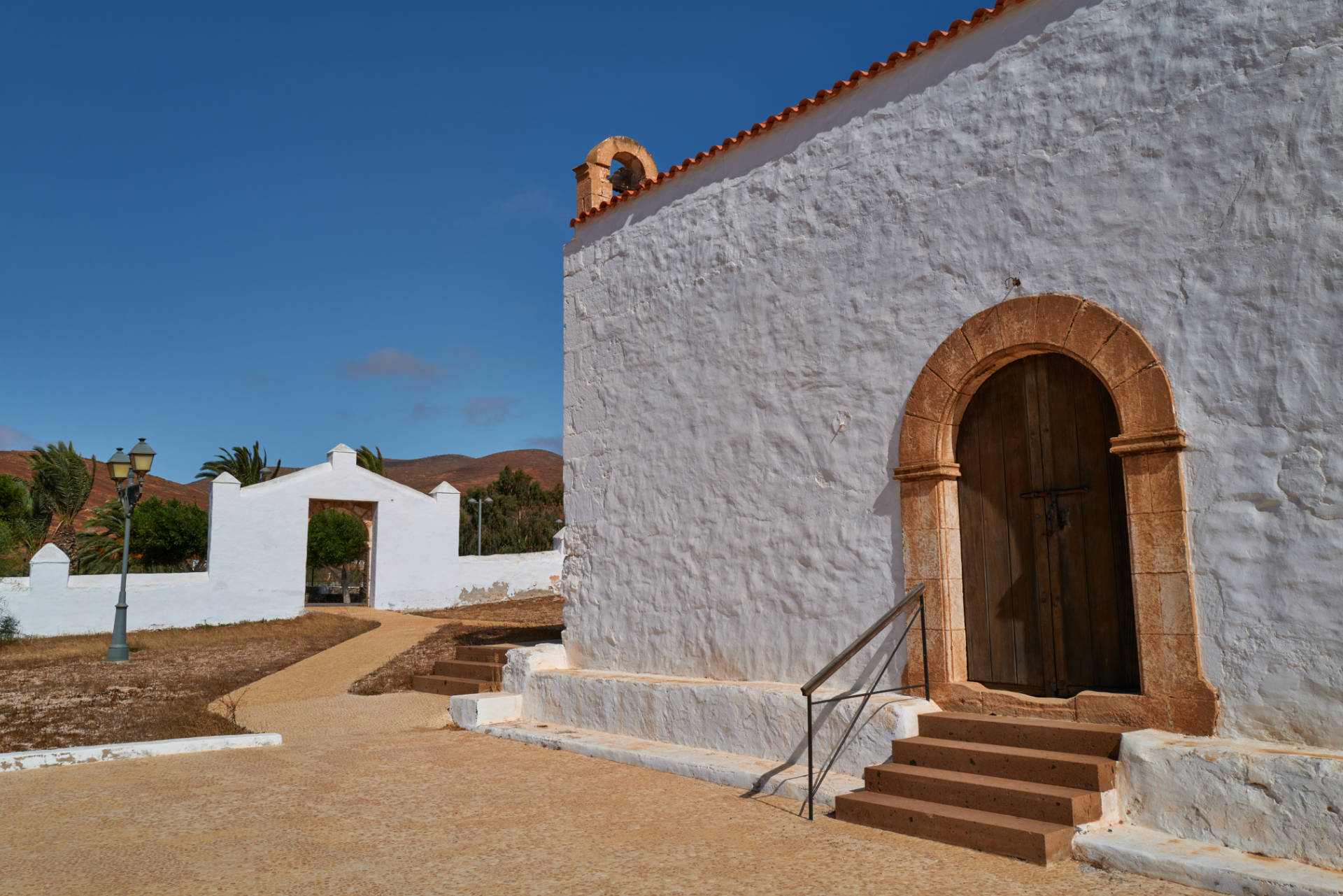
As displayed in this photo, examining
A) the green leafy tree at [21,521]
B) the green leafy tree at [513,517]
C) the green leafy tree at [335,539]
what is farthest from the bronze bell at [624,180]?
the green leafy tree at [513,517]

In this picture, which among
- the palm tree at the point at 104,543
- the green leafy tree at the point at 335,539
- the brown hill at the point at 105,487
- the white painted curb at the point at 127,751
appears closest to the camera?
the white painted curb at the point at 127,751

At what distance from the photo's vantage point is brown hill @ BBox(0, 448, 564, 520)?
48812mm

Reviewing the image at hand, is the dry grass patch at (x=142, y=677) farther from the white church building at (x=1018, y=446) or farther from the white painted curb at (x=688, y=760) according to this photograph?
the white church building at (x=1018, y=446)

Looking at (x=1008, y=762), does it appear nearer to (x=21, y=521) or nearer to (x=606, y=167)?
(x=606, y=167)

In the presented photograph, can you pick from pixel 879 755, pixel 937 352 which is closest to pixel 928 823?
pixel 879 755

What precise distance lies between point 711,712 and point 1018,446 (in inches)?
115

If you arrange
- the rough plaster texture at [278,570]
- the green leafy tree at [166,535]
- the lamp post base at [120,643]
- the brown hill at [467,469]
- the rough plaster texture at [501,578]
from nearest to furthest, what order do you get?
the lamp post base at [120,643], the rough plaster texture at [278,570], the rough plaster texture at [501,578], the green leafy tree at [166,535], the brown hill at [467,469]

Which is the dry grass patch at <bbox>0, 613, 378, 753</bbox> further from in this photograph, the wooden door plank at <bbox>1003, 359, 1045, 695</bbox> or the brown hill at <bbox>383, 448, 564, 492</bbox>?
the brown hill at <bbox>383, 448, 564, 492</bbox>

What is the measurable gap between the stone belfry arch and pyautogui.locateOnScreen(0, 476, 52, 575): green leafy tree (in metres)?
15.1

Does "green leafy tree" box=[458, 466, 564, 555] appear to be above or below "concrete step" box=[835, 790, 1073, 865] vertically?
above

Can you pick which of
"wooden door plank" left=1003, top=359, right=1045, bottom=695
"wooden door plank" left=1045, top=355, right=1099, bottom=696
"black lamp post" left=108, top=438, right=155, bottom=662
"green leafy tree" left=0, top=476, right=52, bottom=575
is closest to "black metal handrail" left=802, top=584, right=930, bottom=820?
"wooden door plank" left=1003, top=359, right=1045, bottom=695

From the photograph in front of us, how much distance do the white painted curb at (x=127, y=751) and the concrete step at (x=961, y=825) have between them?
200 inches

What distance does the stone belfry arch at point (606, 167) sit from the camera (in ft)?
29.6

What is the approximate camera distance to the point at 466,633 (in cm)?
1400
